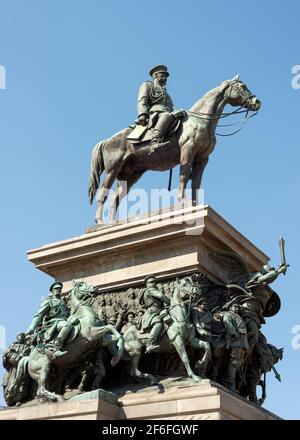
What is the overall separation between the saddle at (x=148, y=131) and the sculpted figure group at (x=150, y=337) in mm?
3355

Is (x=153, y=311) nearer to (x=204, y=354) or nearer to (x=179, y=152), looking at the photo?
(x=204, y=354)

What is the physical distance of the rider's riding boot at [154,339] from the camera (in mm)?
15633

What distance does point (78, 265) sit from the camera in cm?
1814

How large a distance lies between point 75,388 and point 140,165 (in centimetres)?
571

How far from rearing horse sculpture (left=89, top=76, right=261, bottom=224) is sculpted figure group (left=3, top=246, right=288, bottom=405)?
9.07ft

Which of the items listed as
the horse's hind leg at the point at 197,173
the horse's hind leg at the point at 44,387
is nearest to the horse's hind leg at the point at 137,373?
the horse's hind leg at the point at 44,387

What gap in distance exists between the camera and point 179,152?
62.4ft

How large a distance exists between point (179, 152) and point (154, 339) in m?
5.05

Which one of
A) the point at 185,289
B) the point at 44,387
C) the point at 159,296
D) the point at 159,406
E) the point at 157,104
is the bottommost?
the point at 159,406

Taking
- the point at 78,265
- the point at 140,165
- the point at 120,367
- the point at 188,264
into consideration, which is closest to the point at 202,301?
the point at 188,264

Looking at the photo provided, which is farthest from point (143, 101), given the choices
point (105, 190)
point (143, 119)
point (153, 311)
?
point (153, 311)

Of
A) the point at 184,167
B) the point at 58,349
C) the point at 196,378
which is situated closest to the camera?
the point at 196,378

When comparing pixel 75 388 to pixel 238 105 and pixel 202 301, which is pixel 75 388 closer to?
pixel 202 301

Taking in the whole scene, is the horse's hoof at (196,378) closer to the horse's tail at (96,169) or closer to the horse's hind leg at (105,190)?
the horse's hind leg at (105,190)
